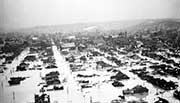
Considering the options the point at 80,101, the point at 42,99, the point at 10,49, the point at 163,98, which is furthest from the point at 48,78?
the point at 10,49

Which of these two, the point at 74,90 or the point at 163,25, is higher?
the point at 163,25

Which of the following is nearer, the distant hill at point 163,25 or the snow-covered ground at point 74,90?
the snow-covered ground at point 74,90

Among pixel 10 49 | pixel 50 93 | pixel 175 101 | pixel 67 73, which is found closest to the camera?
pixel 175 101

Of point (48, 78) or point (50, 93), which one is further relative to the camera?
point (48, 78)

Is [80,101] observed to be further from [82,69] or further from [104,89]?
[82,69]

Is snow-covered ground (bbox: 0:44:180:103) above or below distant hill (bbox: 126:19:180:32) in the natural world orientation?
below

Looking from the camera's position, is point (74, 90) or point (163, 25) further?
point (163, 25)

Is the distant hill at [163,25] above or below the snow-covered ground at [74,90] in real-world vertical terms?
above

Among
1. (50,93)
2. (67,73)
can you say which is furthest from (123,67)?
(50,93)

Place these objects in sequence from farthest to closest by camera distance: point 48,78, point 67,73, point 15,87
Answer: point 67,73 < point 48,78 < point 15,87

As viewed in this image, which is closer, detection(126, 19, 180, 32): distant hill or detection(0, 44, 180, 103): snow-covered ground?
detection(0, 44, 180, 103): snow-covered ground

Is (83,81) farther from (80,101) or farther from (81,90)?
(80,101)
